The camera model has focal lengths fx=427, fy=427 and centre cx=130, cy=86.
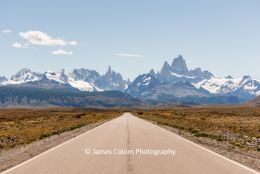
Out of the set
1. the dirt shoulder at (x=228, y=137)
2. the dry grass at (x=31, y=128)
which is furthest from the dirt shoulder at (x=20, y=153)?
the dirt shoulder at (x=228, y=137)

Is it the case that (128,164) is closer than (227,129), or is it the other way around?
(128,164)

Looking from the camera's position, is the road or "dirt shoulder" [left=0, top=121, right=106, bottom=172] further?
"dirt shoulder" [left=0, top=121, right=106, bottom=172]

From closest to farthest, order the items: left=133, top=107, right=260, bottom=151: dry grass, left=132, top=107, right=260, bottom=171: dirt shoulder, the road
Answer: the road → left=132, top=107, right=260, bottom=171: dirt shoulder → left=133, top=107, right=260, bottom=151: dry grass

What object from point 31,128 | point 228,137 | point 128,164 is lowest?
point 31,128

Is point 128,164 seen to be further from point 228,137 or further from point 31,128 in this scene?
point 31,128

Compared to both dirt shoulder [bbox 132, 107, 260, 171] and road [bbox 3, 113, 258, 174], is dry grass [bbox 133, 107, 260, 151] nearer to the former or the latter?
dirt shoulder [bbox 132, 107, 260, 171]

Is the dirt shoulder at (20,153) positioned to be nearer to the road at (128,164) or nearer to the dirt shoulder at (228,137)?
the road at (128,164)

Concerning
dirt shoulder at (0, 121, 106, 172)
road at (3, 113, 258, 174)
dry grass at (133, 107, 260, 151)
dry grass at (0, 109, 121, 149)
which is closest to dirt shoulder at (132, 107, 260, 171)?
dry grass at (133, 107, 260, 151)

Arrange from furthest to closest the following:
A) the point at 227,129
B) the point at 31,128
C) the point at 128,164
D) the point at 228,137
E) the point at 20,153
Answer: the point at 31,128 < the point at 227,129 < the point at 228,137 < the point at 20,153 < the point at 128,164

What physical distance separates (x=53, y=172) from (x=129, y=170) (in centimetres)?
253

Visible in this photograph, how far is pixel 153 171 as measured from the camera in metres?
14.4

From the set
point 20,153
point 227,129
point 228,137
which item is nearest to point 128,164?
point 20,153

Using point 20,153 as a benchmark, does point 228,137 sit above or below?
above

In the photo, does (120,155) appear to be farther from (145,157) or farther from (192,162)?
(192,162)
